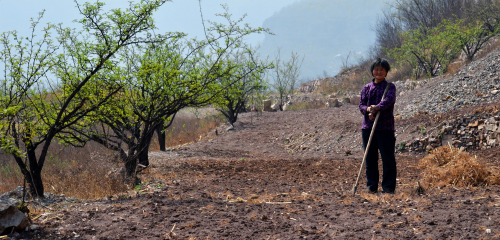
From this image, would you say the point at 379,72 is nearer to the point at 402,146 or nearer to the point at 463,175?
the point at 463,175

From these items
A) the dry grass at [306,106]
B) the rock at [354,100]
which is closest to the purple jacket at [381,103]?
the rock at [354,100]

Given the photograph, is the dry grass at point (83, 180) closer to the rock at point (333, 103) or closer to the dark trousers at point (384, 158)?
the dark trousers at point (384, 158)

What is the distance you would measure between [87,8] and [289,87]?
2566 cm

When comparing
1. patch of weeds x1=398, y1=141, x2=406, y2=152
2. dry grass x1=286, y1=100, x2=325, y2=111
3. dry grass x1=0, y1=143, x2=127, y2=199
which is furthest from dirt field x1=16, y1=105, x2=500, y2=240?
dry grass x1=286, y1=100, x2=325, y2=111

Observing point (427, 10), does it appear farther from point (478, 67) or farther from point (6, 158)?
point (6, 158)

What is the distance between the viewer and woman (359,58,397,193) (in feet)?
18.9

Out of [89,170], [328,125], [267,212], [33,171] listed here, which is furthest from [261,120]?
[267,212]

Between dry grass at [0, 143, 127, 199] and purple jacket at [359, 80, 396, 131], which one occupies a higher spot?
purple jacket at [359, 80, 396, 131]

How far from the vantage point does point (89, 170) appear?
412 inches

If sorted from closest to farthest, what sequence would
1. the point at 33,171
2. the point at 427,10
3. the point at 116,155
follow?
1. the point at 33,171
2. the point at 116,155
3. the point at 427,10

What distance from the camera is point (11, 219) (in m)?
4.36

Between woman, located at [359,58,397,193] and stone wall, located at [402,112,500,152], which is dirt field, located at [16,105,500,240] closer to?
woman, located at [359,58,397,193]

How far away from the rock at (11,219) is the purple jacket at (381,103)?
13.1 feet

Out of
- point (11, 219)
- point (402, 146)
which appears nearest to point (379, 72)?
point (11, 219)
